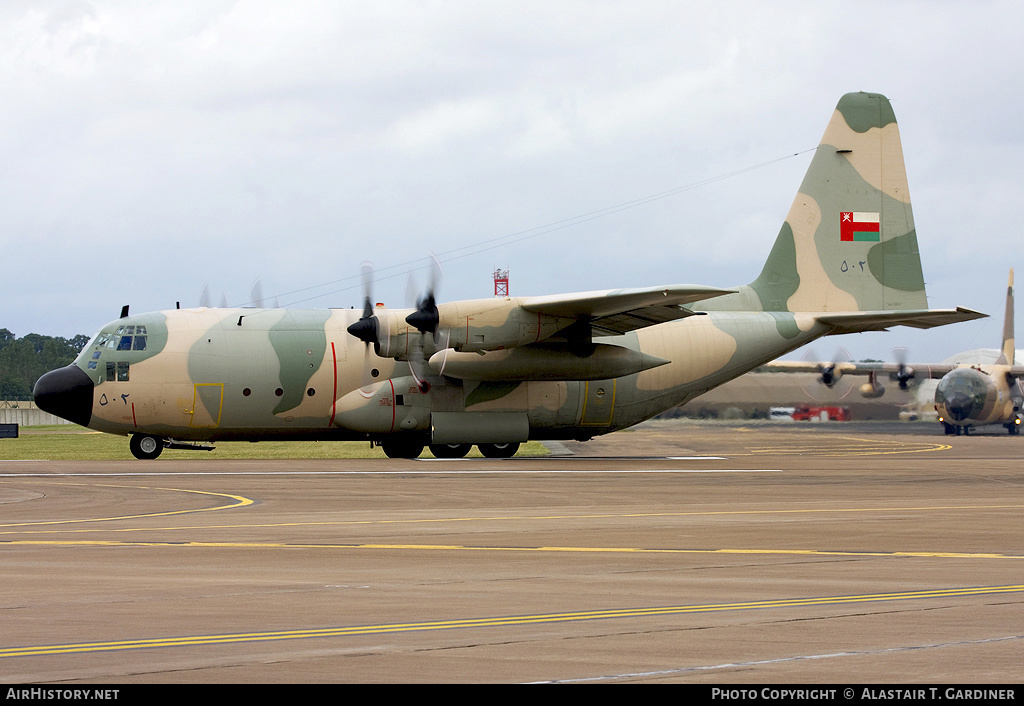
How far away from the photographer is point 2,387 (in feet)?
262

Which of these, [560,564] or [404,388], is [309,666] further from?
[404,388]

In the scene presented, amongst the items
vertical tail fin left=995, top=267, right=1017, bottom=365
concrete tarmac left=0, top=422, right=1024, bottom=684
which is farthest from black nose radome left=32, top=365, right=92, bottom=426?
vertical tail fin left=995, top=267, right=1017, bottom=365

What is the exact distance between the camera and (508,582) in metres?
9.43

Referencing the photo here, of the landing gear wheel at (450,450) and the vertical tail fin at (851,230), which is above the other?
the vertical tail fin at (851,230)

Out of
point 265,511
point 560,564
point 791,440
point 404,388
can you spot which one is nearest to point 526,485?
point 265,511

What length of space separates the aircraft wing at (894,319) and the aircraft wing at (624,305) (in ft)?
19.4

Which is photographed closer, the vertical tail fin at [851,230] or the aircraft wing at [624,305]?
the aircraft wing at [624,305]

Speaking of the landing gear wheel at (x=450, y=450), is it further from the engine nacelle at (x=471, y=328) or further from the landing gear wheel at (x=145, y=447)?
the landing gear wheel at (x=145, y=447)

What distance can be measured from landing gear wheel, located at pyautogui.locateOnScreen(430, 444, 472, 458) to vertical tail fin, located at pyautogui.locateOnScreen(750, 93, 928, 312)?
10.1 m

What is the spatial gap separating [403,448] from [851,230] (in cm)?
1525

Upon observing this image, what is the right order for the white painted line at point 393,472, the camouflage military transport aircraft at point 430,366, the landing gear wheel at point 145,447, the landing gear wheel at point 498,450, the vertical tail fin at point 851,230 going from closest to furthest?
the white painted line at point 393,472
the camouflage military transport aircraft at point 430,366
the landing gear wheel at point 145,447
the landing gear wheel at point 498,450
the vertical tail fin at point 851,230

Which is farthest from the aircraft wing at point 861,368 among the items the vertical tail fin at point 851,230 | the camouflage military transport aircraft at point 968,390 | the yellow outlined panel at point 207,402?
the yellow outlined panel at point 207,402

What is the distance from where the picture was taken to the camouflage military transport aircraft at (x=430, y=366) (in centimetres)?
2844

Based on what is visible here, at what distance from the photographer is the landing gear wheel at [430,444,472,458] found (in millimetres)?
32156
